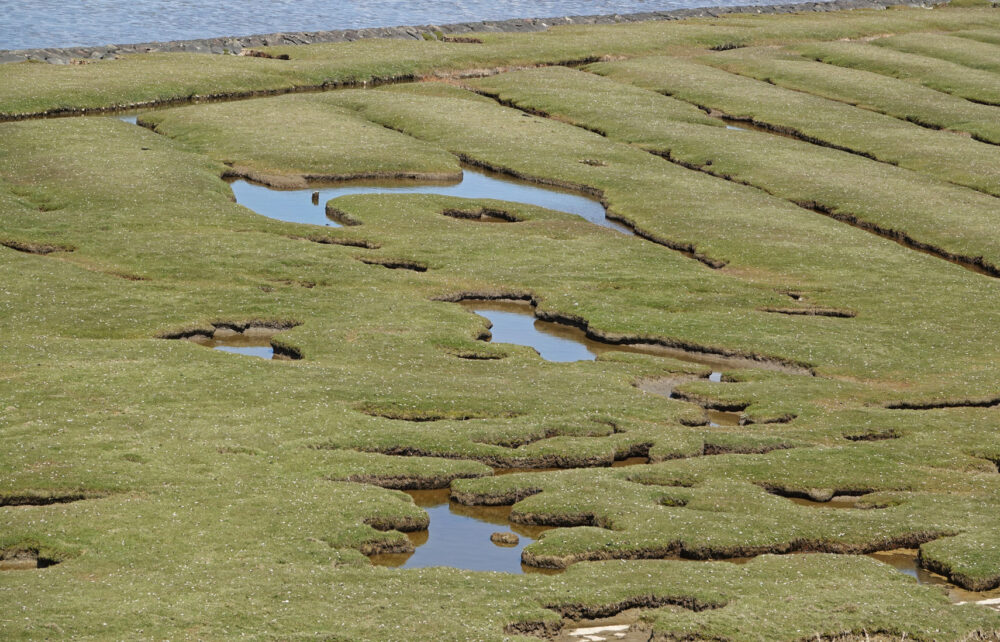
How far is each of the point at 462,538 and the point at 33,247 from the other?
29.1 m

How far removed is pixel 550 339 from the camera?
49.0 meters

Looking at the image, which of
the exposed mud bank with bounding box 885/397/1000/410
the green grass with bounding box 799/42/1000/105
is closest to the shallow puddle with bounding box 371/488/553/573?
the exposed mud bank with bounding box 885/397/1000/410

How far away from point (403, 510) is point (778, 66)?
8703 cm

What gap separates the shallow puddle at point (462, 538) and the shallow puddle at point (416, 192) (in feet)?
97.2

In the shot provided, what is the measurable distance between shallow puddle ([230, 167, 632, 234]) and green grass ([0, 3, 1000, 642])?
1252 millimetres

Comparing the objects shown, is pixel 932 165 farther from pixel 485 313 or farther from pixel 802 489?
pixel 802 489

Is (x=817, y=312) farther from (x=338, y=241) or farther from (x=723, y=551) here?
(x=723, y=551)

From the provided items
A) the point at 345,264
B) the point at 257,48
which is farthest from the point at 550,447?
the point at 257,48

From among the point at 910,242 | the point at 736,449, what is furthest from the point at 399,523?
the point at 910,242

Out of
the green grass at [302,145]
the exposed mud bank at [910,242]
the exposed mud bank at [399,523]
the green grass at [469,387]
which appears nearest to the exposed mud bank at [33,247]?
the green grass at [469,387]

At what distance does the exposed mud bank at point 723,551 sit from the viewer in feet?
103

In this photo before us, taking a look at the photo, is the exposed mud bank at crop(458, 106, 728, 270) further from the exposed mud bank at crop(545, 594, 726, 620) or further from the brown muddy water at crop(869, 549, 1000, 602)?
the exposed mud bank at crop(545, 594, 726, 620)

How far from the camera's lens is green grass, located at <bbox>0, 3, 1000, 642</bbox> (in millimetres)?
28516

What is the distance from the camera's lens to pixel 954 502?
116 ft
